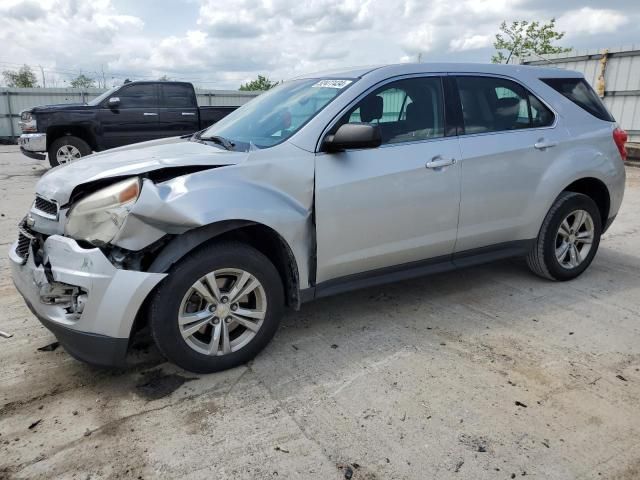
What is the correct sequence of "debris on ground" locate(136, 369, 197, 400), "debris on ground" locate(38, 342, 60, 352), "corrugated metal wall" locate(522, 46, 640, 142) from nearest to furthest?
"debris on ground" locate(136, 369, 197, 400) < "debris on ground" locate(38, 342, 60, 352) < "corrugated metal wall" locate(522, 46, 640, 142)

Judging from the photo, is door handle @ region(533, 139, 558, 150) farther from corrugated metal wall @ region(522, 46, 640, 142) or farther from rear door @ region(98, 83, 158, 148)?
corrugated metal wall @ region(522, 46, 640, 142)

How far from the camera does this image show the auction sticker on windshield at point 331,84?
3471 millimetres

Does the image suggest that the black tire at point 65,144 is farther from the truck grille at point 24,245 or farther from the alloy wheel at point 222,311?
the alloy wheel at point 222,311

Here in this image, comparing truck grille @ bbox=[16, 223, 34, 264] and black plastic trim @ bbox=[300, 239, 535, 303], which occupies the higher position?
truck grille @ bbox=[16, 223, 34, 264]

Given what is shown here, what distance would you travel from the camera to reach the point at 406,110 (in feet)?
12.0

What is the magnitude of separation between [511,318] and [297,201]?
1.88 m

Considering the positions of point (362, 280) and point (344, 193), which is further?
point (362, 280)


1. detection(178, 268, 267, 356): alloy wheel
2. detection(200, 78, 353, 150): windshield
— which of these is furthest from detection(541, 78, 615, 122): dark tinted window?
detection(178, 268, 267, 356): alloy wheel

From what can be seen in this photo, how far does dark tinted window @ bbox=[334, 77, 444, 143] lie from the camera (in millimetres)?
3488

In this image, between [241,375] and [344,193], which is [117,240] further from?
[344,193]

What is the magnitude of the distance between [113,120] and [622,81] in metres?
11.8

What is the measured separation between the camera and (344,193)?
3.20m

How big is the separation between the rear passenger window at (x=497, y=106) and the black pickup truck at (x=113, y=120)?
7780 mm

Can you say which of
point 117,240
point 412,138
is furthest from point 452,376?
point 117,240
